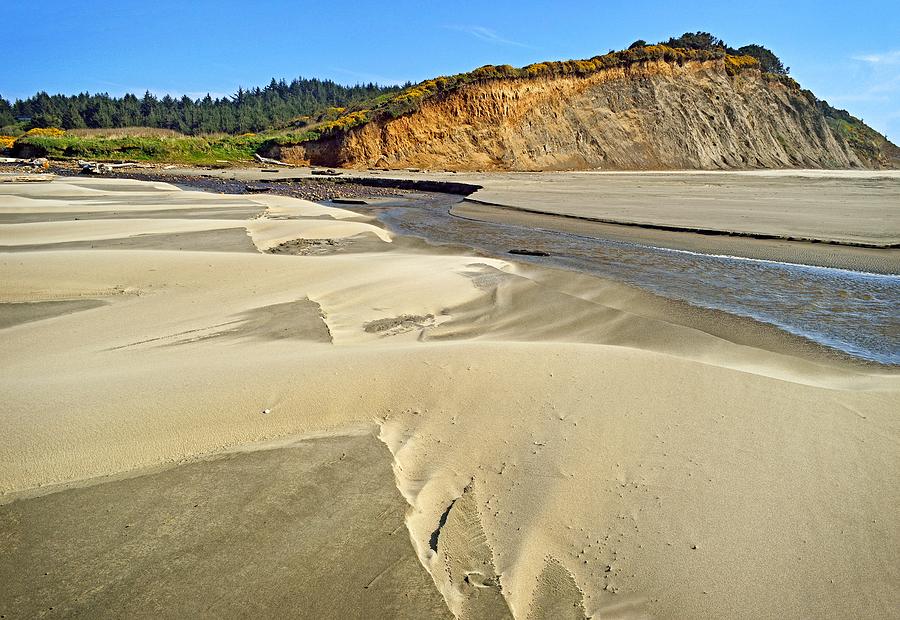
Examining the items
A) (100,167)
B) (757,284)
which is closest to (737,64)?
(757,284)

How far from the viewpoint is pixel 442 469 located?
8.75 feet

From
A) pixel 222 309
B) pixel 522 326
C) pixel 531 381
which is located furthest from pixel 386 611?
pixel 222 309

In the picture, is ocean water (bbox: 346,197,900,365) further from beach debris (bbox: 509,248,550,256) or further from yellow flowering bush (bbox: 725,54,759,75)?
yellow flowering bush (bbox: 725,54,759,75)

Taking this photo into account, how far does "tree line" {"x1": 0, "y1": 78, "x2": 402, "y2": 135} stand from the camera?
74.1 meters

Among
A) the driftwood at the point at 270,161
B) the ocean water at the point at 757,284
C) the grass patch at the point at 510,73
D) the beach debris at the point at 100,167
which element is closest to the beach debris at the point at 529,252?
the ocean water at the point at 757,284

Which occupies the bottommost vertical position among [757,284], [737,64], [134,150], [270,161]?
[757,284]

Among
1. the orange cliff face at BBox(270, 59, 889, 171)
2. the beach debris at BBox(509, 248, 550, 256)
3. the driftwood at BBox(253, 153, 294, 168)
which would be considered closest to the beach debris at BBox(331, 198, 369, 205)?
the beach debris at BBox(509, 248, 550, 256)

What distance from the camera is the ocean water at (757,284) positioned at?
207 inches

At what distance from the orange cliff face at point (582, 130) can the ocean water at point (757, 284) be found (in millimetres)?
32365

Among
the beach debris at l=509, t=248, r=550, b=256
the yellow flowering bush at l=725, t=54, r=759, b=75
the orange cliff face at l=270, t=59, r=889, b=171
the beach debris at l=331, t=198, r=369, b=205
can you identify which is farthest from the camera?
the yellow flowering bush at l=725, t=54, r=759, b=75

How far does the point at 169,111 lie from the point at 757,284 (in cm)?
9981

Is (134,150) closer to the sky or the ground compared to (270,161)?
closer to the sky

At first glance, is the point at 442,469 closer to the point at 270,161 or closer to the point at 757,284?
the point at 757,284

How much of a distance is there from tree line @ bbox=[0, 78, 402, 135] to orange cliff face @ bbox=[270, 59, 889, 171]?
29.4 m
